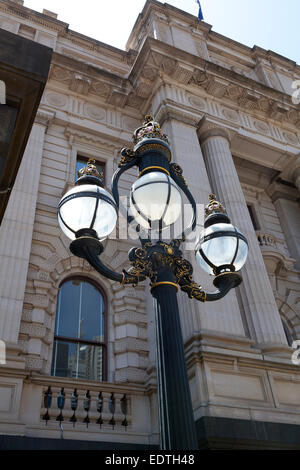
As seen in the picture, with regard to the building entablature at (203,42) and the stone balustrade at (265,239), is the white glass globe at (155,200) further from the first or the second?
the building entablature at (203,42)

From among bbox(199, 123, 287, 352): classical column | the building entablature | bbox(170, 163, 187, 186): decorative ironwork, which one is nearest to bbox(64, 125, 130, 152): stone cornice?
bbox(199, 123, 287, 352): classical column

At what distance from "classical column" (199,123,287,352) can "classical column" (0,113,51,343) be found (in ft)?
18.7

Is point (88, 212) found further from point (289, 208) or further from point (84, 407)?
point (289, 208)

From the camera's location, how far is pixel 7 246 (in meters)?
10.9

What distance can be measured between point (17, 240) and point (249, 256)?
6407 millimetres

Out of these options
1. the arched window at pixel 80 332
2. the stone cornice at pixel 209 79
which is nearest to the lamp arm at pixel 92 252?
the arched window at pixel 80 332

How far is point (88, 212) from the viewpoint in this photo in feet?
14.4

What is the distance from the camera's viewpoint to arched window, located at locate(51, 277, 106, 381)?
33.9 feet

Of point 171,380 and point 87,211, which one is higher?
point 87,211

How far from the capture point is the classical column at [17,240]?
378 inches

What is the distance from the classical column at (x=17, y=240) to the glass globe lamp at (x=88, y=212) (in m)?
5.70

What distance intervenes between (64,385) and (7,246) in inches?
148

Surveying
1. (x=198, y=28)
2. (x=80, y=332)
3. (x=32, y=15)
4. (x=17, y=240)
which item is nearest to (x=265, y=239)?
(x=80, y=332)
